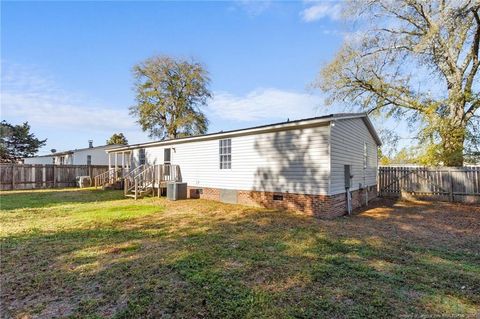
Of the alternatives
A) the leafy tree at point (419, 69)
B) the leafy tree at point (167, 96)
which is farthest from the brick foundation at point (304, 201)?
the leafy tree at point (167, 96)

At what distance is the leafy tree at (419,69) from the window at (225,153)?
921 cm

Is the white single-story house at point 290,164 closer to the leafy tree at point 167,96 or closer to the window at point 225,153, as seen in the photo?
the window at point 225,153

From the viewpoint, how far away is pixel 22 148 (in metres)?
36.5

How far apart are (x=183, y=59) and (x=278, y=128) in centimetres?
2560

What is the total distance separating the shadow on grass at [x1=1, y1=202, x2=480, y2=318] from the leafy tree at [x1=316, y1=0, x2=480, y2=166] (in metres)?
10.9

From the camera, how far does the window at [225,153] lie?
1185cm

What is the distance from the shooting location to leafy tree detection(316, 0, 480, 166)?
13.7 meters

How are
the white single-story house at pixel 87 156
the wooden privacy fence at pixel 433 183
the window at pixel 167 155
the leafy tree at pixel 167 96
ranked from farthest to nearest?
the leafy tree at pixel 167 96 → the white single-story house at pixel 87 156 → the window at pixel 167 155 → the wooden privacy fence at pixel 433 183

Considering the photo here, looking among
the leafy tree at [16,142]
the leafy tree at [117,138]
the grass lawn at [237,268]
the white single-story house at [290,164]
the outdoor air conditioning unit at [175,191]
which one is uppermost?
the leafy tree at [117,138]

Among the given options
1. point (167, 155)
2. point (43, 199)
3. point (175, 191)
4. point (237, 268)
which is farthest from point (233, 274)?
point (43, 199)

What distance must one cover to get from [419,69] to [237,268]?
17.0 meters

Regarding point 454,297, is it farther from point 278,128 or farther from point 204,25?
point 204,25

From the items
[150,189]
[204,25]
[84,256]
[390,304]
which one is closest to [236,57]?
[204,25]

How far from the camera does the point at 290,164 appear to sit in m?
9.60
